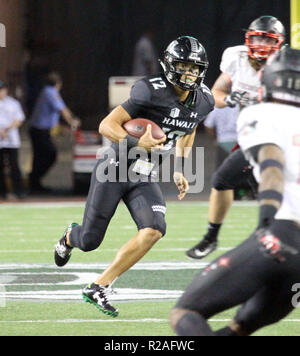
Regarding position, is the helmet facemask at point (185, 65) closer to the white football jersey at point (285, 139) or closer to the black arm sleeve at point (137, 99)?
the black arm sleeve at point (137, 99)

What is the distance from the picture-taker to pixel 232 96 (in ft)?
22.2

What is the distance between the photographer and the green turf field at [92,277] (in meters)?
5.21

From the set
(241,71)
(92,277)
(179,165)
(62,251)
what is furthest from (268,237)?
(241,71)

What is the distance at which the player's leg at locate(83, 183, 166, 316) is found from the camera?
17.9 ft

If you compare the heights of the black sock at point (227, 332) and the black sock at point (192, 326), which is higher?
the black sock at point (192, 326)

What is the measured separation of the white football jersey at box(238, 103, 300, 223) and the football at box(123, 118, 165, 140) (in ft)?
5.49

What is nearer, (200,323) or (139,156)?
(200,323)

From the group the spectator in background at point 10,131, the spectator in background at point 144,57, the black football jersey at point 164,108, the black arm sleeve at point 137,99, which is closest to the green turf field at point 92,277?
the black football jersey at point 164,108

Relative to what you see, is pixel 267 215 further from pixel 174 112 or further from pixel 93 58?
pixel 93 58

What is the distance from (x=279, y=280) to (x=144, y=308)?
6.57 feet

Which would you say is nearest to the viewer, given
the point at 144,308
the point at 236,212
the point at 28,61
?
the point at 144,308

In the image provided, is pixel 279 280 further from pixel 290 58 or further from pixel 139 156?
pixel 139 156

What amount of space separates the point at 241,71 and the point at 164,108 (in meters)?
1.41
